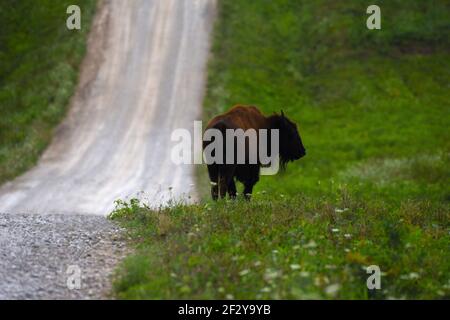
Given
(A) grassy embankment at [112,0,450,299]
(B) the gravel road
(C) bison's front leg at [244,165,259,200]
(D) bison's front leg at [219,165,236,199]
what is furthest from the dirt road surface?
(D) bison's front leg at [219,165,236,199]

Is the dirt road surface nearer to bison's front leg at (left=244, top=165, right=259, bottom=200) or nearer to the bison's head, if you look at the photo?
the bison's head

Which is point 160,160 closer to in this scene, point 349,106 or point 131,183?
point 131,183

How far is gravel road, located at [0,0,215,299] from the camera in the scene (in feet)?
32.3

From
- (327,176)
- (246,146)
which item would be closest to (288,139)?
(246,146)

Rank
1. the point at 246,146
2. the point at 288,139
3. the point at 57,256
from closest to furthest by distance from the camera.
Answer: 1. the point at 57,256
2. the point at 246,146
3. the point at 288,139

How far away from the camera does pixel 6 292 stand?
27.0ft

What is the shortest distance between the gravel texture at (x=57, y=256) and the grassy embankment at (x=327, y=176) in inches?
17.2

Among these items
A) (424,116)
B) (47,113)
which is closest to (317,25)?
(424,116)

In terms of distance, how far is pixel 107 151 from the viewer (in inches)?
1099

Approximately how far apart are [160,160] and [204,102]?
497 centimetres

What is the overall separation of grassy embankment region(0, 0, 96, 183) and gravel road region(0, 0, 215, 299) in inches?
21.6

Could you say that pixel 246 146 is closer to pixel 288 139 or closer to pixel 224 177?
pixel 224 177

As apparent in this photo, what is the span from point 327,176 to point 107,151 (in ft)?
28.7

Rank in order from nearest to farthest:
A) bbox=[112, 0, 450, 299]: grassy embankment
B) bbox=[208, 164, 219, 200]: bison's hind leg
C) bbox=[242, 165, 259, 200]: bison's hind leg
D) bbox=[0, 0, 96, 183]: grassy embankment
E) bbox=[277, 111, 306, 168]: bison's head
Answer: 1. bbox=[112, 0, 450, 299]: grassy embankment
2. bbox=[208, 164, 219, 200]: bison's hind leg
3. bbox=[242, 165, 259, 200]: bison's hind leg
4. bbox=[277, 111, 306, 168]: bison's head
5. bbox=[0, 0, 96, 183]: grassy embankment
